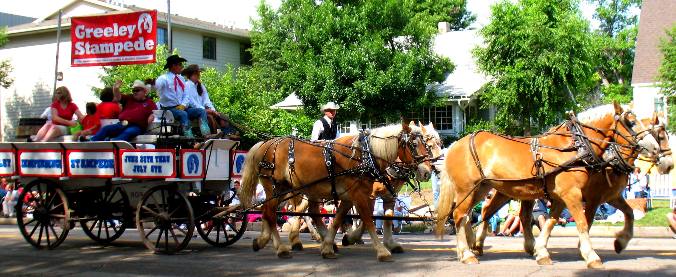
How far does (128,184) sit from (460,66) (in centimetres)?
2900

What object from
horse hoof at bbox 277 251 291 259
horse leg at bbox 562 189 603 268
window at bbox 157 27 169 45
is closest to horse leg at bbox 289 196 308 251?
horse hoof at bbox 277 251 291 259

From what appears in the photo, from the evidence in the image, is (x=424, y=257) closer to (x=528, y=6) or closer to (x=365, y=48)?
(x=365, y=48)

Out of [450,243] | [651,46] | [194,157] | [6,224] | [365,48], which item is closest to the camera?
[194,157]

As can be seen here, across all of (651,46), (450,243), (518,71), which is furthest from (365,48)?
(450,243)

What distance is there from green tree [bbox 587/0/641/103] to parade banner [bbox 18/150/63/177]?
43650mm

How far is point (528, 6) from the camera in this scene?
31703 mm

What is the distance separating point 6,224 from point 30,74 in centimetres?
2473

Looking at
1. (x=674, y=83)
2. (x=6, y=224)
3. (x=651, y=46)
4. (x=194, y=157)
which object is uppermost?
(x=651, y=46)

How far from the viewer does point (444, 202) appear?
10.2 metres

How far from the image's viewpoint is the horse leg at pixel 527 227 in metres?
10.1

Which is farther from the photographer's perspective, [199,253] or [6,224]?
[6,224]

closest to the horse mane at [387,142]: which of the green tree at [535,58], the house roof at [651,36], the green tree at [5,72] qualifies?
the green tree at [535,58]

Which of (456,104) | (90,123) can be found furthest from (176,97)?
(456,104)

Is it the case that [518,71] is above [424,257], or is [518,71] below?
above
